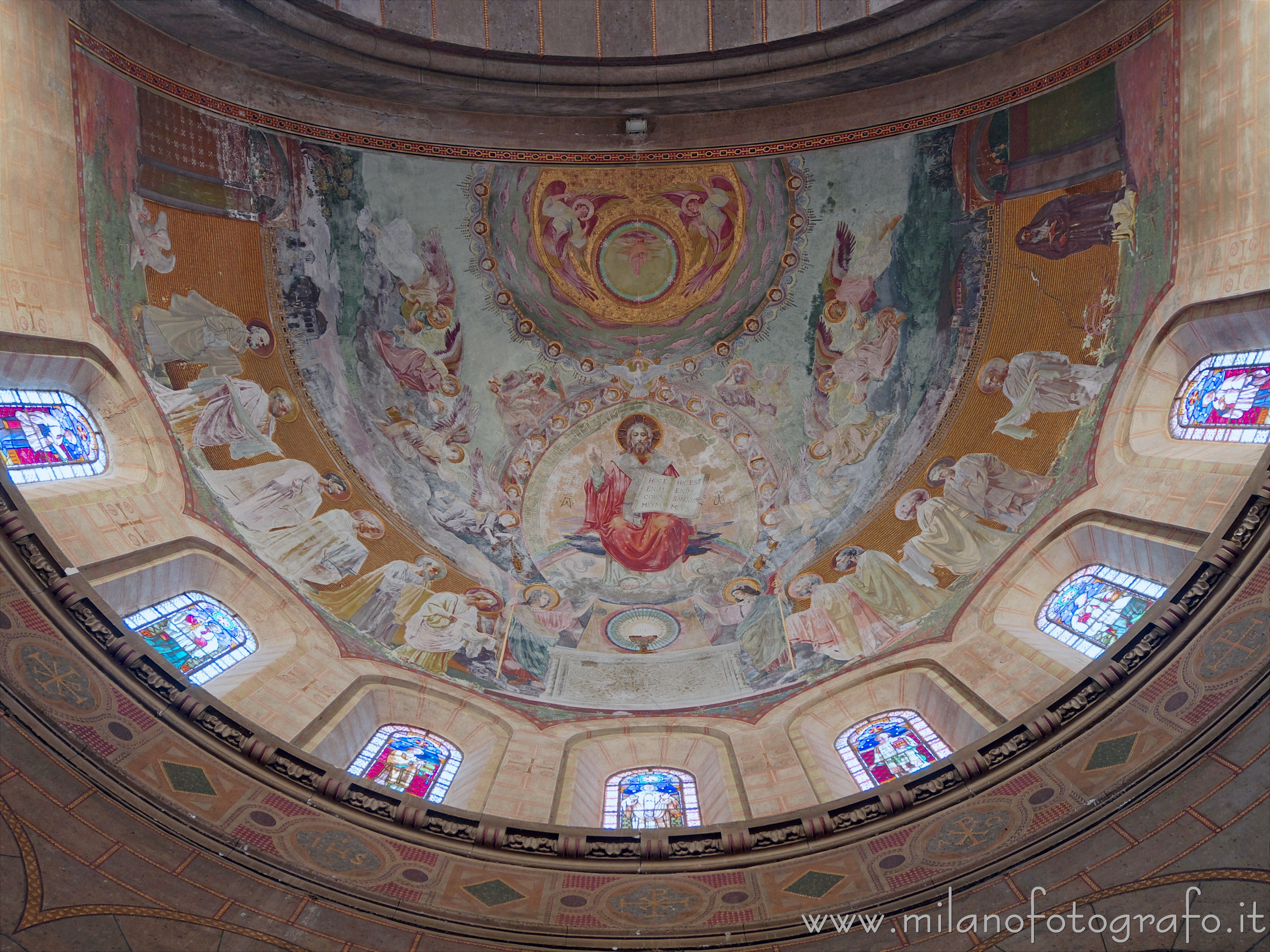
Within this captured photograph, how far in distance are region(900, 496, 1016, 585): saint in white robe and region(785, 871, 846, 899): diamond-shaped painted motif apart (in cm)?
638

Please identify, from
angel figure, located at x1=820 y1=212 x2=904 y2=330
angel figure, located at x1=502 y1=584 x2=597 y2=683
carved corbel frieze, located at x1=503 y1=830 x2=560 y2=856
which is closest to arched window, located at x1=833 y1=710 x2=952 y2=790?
carved corbel frieze, located at x1=503 y1=830 x2=560 y2=856

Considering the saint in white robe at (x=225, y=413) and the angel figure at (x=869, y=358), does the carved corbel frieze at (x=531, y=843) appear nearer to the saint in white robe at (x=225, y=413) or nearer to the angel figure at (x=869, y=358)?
the saint in white robe at (x=225, y=413)

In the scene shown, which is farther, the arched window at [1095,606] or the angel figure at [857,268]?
the angel figure at [857,268]

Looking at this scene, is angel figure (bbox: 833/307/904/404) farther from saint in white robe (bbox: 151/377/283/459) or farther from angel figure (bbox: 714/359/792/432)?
saint in white robe (bbox: 151/377/283/459)

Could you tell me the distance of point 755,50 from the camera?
645 inches

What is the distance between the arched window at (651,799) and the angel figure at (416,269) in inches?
350

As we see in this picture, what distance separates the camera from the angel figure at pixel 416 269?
58.0ft

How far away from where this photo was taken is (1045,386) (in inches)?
651

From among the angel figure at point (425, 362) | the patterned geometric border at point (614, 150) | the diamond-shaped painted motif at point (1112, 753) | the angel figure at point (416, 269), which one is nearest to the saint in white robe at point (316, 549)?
the angel figure at point (425, 362)

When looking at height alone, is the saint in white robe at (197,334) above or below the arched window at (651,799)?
above

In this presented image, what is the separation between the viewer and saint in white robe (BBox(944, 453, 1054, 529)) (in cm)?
1642

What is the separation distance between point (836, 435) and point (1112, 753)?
327 inches

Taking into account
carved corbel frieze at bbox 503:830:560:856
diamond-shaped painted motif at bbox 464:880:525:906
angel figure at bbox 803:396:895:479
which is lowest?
diamond-shaped painted motif at bbox 464:880:525:906

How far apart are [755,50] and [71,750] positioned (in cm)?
1405
